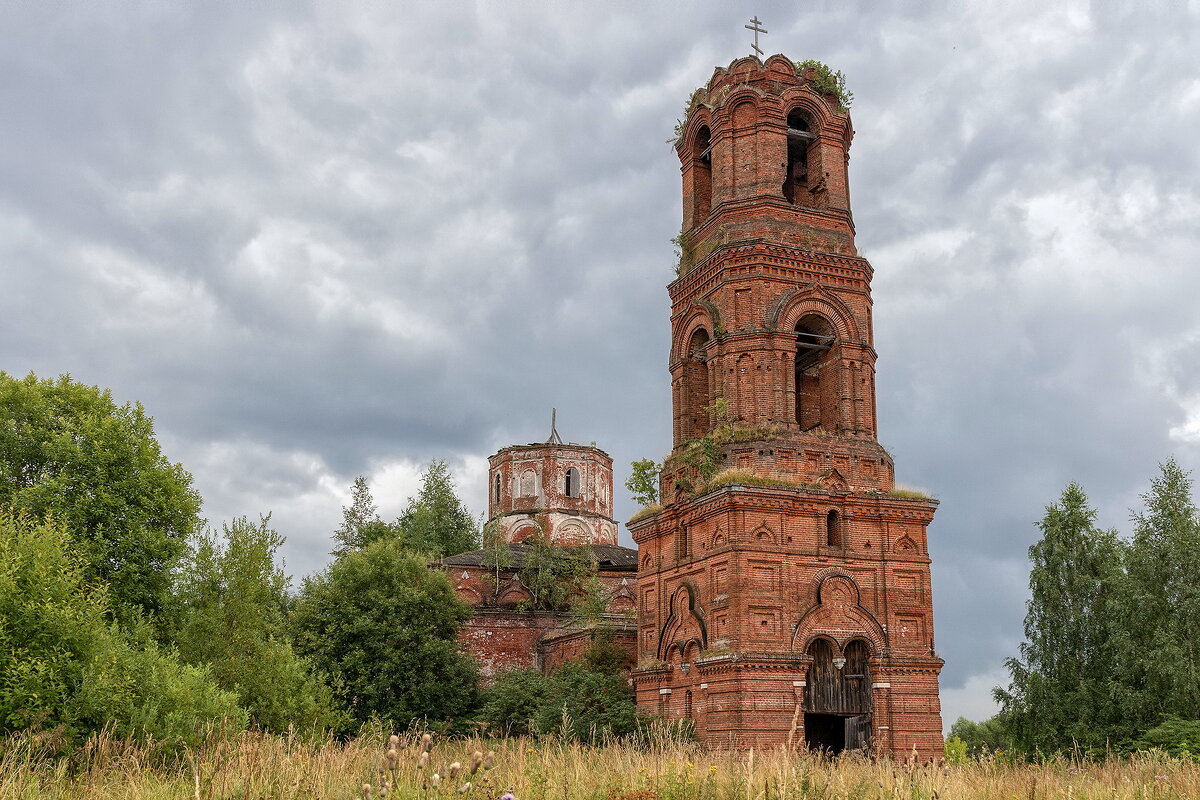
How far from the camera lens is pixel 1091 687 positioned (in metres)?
27.8

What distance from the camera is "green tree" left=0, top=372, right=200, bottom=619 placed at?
918 inches

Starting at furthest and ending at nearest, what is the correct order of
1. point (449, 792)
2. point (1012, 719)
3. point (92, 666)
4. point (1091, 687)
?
point (1012, 719) → point (1091, 687) → point (92, 666) → point (449, 792)

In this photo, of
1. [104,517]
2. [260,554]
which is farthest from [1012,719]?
[104,517]

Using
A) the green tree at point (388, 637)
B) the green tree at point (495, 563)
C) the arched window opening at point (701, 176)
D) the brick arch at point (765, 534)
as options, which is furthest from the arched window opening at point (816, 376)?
the green tree at point (495, 563)

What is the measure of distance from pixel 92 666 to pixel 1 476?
11388mm

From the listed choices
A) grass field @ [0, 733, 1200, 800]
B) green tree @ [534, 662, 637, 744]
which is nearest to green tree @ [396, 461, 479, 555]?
green tree @ [534, 662, 637, 744]

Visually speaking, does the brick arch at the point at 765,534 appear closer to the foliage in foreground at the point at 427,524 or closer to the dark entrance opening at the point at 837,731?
the dark entrance opening at the point at 837,731

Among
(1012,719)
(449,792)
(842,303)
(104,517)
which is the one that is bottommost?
(1012,719)

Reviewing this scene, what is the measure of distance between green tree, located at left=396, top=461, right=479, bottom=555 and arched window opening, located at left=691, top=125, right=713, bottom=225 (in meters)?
26.0

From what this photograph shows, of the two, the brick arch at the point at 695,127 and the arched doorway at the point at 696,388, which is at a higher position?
the brick arch at the point at 695,127

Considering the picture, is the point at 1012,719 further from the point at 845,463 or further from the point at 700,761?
the point at 700,761

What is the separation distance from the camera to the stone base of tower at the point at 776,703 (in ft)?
69.1

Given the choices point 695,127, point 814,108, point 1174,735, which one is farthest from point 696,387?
point 1174,735

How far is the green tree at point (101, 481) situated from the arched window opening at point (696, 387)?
1175 cm
